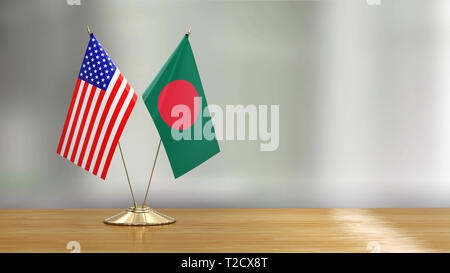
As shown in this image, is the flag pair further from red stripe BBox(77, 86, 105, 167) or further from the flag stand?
the flag stand

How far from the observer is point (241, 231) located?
1.73m

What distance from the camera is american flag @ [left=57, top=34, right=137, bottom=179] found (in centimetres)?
184

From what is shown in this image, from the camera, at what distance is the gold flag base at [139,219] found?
1.81 metres

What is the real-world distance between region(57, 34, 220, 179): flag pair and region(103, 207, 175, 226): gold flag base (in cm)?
15

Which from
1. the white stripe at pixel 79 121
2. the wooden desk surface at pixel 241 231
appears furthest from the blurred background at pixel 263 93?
the white stripe at pixel 79 121

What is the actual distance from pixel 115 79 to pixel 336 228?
2.88 ft

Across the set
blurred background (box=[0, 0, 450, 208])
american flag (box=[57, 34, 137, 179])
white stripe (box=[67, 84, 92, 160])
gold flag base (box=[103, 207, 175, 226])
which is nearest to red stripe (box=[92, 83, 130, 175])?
american flag (box=[57, 34, 137, 179])

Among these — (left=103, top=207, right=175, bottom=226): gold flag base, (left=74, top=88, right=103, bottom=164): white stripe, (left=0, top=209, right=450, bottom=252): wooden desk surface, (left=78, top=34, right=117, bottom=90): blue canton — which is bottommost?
(left=0, top=209, right=450, bottom=252): wooden desk surface

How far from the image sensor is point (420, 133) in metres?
2.29

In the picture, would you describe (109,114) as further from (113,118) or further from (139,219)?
(139,219)

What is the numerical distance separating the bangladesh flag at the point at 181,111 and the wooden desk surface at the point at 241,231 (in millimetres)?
238

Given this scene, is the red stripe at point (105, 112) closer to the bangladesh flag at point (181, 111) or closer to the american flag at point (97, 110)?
the american flag at point (97, 110)

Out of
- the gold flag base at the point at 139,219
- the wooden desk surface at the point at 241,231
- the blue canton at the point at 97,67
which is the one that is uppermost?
the blue canton at the point at 97,67

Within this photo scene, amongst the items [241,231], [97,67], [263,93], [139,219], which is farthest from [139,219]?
[263,93]
